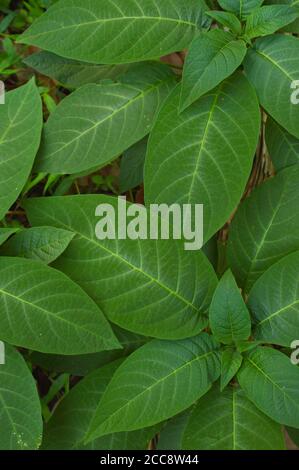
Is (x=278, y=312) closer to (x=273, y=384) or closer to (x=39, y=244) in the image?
(x=273, y=384)

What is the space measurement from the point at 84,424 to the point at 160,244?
0.94 feet

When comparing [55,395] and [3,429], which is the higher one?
[3,429]

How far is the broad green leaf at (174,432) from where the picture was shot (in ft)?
3.28

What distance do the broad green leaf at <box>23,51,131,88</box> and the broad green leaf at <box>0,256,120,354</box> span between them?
12.9 inches

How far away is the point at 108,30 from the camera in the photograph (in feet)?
2.88

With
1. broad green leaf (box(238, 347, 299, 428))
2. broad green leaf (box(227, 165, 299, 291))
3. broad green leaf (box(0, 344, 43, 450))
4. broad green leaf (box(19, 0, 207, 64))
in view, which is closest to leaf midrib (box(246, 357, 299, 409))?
broad green leaf (box(238, 347, 299, 428))

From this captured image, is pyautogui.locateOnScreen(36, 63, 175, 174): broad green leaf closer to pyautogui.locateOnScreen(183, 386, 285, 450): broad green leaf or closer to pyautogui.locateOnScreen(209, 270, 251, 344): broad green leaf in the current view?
pyautogui.locateOnScreen(209, 270, 251, 344): broad green leaf

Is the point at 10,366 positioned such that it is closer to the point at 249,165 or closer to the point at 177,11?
the point at 249,165

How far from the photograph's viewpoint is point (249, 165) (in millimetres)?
854

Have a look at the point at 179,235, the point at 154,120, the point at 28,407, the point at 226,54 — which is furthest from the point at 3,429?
the point at 226,54

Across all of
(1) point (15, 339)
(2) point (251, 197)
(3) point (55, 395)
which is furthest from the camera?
(3) point (55, 395)

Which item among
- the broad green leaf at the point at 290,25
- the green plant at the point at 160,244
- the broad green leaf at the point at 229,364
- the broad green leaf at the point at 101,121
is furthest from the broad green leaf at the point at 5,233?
the broad green leaf at the point at 290,25

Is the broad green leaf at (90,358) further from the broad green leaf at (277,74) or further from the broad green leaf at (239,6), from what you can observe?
the broad green leaf at (239,6)
